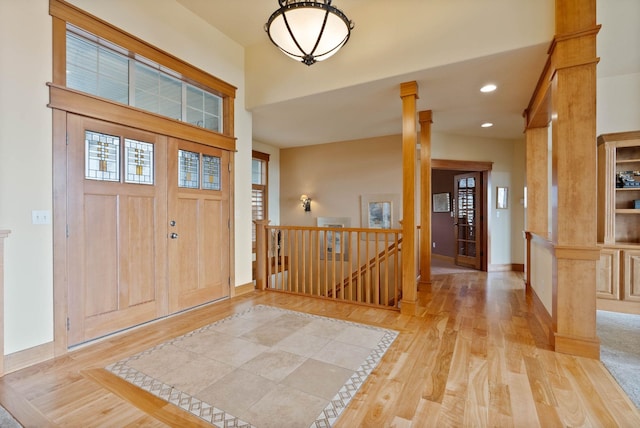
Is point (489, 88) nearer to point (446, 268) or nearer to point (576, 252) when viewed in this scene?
point (576, 252)

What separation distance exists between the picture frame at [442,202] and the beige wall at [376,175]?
6.78ft

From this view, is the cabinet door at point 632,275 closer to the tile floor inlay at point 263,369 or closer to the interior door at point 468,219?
the interior door at point 468,219

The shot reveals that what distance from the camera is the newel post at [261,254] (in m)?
4.61

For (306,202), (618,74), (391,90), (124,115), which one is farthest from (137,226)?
(618,74)

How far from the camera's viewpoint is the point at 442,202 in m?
8.37

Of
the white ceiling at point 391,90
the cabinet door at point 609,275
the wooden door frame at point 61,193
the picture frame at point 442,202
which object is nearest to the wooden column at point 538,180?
the white ceiling at point 391,90

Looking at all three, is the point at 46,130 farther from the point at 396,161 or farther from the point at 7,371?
the point at 396,161

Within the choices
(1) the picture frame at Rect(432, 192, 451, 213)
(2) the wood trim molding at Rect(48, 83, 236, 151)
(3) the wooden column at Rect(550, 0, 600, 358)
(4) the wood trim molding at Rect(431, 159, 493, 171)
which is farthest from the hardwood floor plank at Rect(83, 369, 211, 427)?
(1) the picture frame at Rect(432, 192, 451, 213)

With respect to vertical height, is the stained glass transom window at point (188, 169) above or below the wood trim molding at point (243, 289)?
above

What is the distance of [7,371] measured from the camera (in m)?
2.20

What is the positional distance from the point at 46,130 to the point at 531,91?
508 cm

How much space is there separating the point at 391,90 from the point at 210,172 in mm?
2528

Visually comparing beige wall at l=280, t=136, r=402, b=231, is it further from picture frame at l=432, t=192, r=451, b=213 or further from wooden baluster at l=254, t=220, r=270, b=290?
picture frame at l=432, t=192, r=451, b=213

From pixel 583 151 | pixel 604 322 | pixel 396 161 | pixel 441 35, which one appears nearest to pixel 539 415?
pixel 583 151
